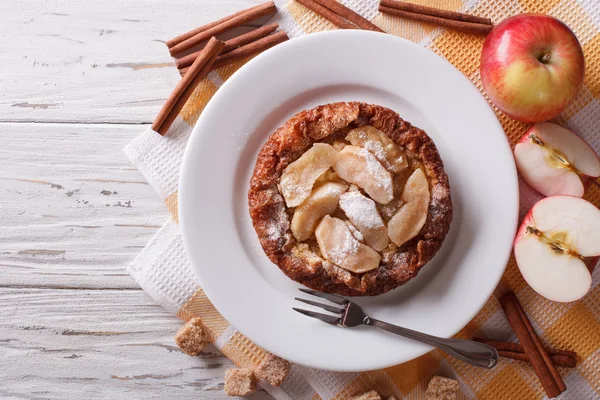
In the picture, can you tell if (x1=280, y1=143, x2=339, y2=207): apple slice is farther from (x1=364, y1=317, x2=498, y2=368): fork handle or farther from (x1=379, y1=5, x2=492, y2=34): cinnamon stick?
(x1=379, y1=5, x2=492, y2=34): cinnamon stick

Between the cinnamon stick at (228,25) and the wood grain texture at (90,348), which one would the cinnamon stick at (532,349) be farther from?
the cinnamon stick at (228,25)

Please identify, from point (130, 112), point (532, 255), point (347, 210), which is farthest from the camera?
point (130, 112)

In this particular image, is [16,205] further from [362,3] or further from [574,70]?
[574,70]

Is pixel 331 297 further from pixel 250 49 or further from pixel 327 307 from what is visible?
pixel 250 49

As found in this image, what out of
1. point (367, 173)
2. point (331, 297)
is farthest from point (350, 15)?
point (331, 297)

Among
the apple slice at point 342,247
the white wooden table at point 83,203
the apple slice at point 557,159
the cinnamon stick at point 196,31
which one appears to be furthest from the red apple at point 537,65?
the white wooden table at point 83,203

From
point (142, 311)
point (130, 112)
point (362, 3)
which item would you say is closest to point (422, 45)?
point (362, 3)
